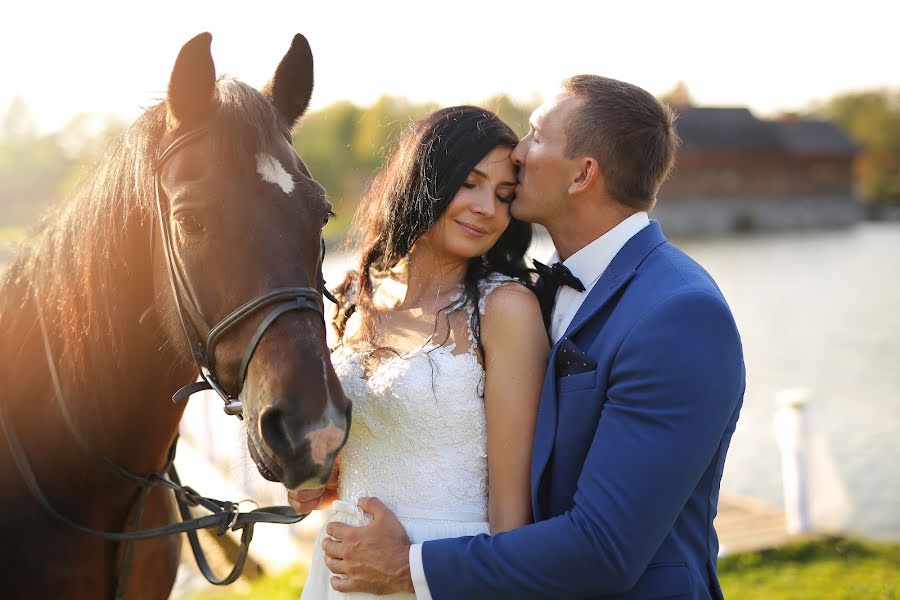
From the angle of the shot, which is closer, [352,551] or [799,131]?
[352,551]

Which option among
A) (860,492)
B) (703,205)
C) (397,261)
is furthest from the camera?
(703,205)

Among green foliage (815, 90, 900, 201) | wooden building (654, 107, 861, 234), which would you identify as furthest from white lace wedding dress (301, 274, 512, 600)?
green foliage (815, 90, 900, 201)

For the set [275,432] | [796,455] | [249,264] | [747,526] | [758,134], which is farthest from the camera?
[758,134]

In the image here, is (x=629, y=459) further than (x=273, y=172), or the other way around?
(x=273, y=172)

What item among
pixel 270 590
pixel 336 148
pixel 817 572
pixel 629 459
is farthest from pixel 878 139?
pixel 629 459

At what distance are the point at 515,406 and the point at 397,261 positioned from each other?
2.20 feet

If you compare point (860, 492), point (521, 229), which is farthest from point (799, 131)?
point (521, 229)

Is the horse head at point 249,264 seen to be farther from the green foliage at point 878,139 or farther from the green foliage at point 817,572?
the green foliage at point 878,139

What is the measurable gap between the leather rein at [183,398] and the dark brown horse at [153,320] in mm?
11

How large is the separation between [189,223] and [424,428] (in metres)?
0.83

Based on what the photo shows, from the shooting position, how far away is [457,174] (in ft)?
7.66

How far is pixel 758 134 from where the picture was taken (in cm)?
6281

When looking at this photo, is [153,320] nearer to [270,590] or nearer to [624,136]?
[624,136]

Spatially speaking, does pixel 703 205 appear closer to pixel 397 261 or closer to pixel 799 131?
pixel 799 131
